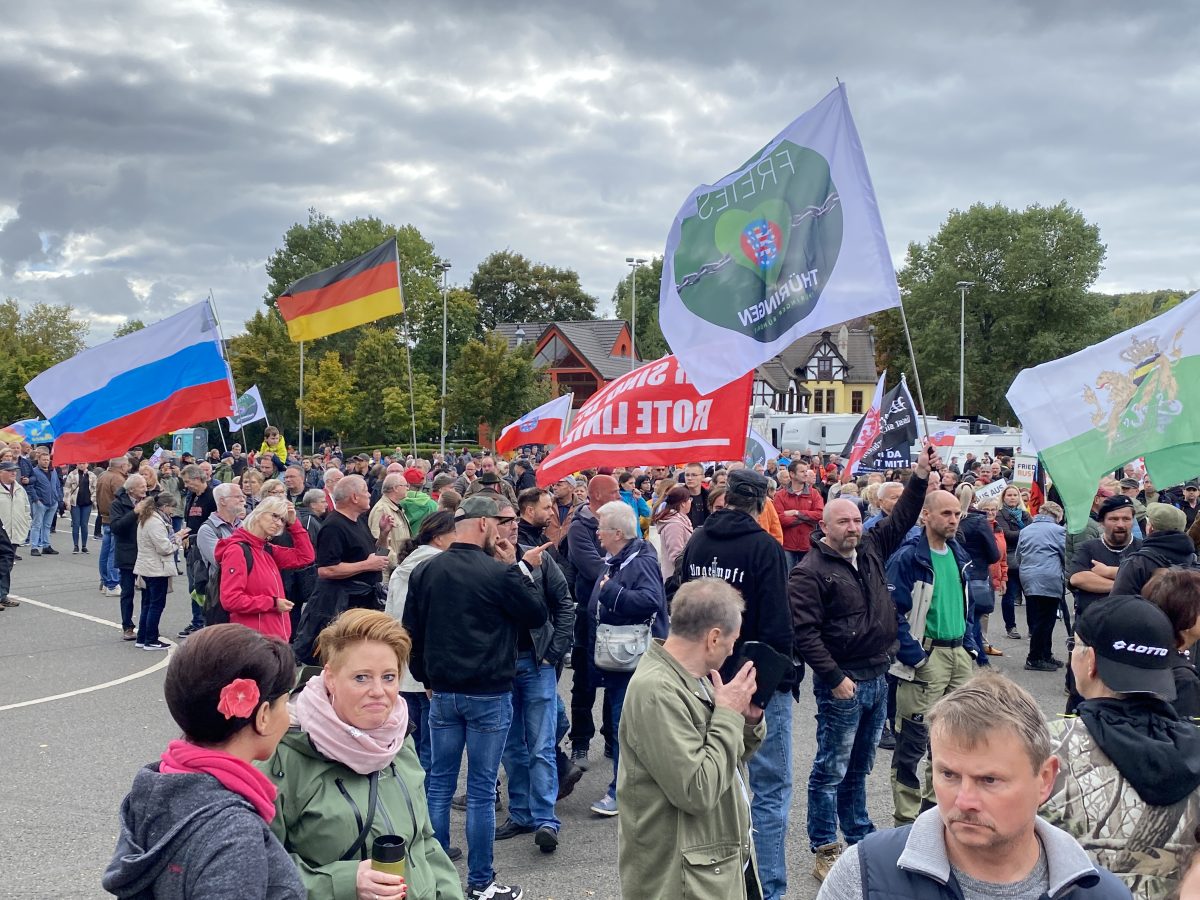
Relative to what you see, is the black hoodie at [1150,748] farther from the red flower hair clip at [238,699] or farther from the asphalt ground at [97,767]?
the asphalt ground at [97,767]

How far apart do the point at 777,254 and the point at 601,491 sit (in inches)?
92.4

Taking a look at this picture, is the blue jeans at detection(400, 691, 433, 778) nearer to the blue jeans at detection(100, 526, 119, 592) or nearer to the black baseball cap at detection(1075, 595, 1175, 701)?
the black baseball cap at detection(1075, 595, 1175, 701)

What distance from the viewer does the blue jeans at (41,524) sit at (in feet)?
64.5

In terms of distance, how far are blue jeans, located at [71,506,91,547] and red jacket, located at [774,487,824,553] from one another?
563 inches

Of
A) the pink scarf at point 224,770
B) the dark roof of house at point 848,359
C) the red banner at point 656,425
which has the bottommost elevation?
the pink scarf at point 224,770

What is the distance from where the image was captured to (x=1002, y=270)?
61000mm

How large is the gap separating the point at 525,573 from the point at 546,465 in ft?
10.6

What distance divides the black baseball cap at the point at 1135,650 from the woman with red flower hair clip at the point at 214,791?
2409mm

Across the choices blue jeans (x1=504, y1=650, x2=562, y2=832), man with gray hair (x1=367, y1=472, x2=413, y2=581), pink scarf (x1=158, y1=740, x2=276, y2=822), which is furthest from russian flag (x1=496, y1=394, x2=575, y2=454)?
pink scarf (x1=158, y1=740, x2=276, y2=822)

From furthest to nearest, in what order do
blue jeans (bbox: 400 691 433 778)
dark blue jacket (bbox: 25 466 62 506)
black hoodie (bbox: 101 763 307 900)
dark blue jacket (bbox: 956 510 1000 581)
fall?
dark blue jacket (bbox: 25 466 62 506) < dark blue jacket (bbox: 956 510 1000 581) < blue jeans (bbox: 400 691 433 778) < black hoodie (bbox: 101 763 307 900)

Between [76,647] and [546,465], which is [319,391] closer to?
[76,647]

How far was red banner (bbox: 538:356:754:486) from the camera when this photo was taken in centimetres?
763

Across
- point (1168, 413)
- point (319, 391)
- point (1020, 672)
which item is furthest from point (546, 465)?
point (319, 391)

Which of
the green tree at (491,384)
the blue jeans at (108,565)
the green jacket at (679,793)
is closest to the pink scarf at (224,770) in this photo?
the green jacket at (679,793)
